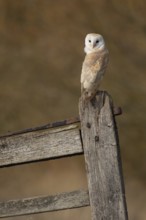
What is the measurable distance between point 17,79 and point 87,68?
3.46m

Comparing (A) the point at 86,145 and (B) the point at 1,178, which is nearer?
(A) the point at 86,145

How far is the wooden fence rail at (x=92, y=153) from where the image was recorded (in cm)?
270

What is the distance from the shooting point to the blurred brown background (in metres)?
6.28

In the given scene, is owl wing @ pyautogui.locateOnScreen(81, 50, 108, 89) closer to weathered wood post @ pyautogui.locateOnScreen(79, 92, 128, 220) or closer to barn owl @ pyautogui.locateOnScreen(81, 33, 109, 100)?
barn owl @ pyautogui.locateOnScreen(81, 33, 109, 100)

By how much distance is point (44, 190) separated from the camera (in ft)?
20.6

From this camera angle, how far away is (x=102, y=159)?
8.92 ft

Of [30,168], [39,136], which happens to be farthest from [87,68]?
[30,168]

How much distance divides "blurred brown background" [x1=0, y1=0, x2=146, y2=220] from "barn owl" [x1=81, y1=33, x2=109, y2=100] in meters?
3.13

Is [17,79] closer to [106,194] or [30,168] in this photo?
[30,168]

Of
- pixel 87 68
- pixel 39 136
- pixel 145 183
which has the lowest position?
pixel 39 136

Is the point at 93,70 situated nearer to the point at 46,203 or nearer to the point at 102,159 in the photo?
the point at 102,159

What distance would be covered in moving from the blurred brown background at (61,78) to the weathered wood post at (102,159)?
3.51 m

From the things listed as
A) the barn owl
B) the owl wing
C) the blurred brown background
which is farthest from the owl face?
the blurred brown background

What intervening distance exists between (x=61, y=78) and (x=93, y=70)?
346cm
